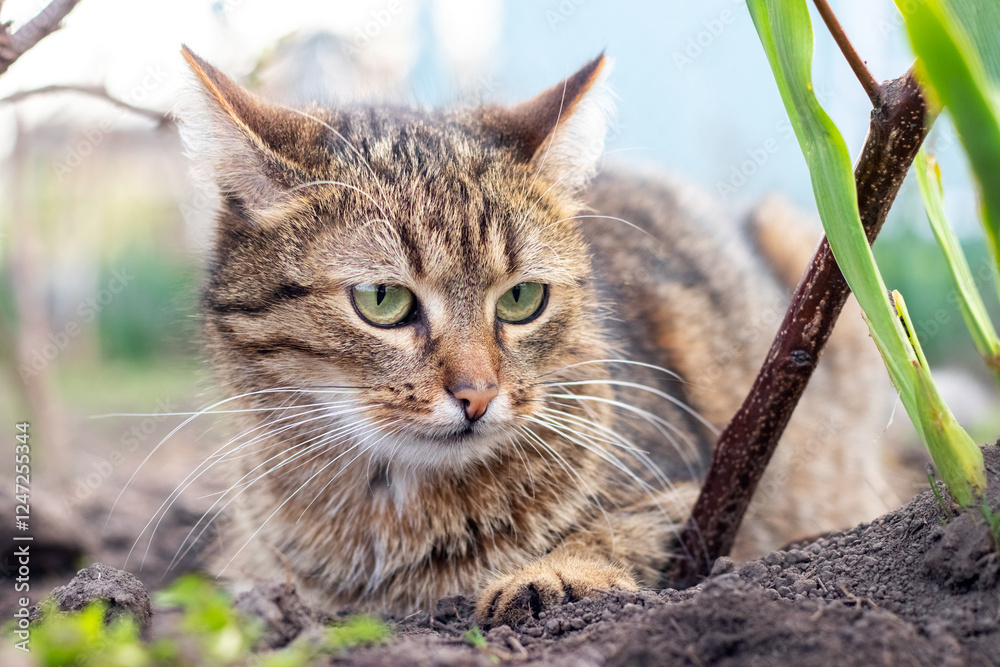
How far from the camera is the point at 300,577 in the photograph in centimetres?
175

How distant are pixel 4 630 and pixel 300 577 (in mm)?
602

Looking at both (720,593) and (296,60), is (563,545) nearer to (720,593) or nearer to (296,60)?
(720,593)

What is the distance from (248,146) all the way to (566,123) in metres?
0.73

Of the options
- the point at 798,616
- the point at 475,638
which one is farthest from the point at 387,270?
the point at 798,616

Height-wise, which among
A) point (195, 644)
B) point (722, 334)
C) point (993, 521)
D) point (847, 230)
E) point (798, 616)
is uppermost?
point (722, 334)

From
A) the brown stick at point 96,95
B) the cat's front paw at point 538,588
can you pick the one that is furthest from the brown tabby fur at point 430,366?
the brown stick at point 96,95

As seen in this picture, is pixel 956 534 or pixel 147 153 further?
pixel 147 153

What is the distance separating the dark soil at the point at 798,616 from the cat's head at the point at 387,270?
16.5 inches

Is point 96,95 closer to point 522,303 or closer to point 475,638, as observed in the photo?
point 522,303

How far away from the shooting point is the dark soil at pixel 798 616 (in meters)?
0.89

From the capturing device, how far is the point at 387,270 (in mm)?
1429

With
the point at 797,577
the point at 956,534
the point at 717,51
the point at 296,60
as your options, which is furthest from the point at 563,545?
the point at 717,51

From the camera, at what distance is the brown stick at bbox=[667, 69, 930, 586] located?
1.17 m

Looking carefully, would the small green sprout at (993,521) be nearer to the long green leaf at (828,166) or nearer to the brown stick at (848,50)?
the long green leaf at (828,166)
